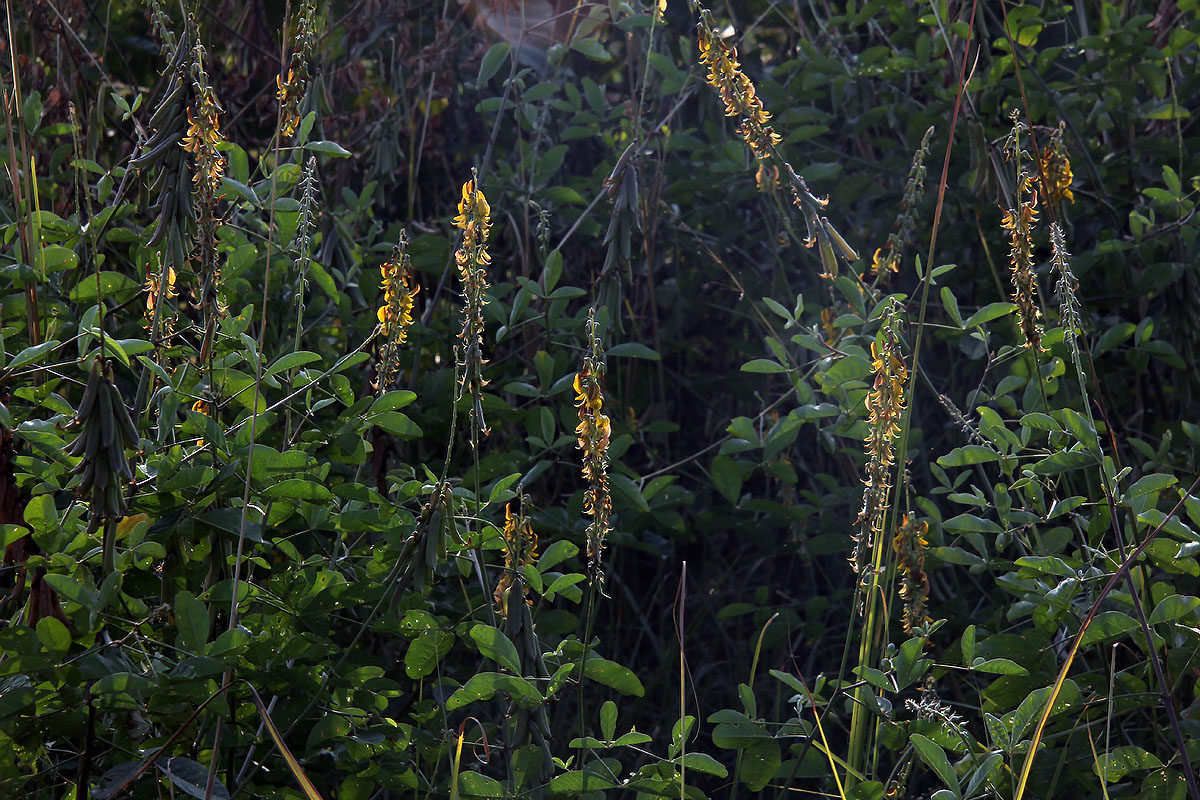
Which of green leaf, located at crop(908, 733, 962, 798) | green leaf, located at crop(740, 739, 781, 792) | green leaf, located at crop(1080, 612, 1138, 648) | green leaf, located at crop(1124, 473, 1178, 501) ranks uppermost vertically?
green leaf, located at crop(1124, 473, 1178, 501)

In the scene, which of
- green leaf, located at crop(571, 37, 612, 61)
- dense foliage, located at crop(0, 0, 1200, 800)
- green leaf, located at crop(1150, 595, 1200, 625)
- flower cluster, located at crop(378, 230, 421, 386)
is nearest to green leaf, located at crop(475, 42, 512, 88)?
dense foliage, located at crop(0, 0, 1200, 800)

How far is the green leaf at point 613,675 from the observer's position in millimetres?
1188

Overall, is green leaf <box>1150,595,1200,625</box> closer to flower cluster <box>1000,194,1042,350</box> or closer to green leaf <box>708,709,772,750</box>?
flower cluster <box>1000,194,1042,350</box>

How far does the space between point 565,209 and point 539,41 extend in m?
0.56

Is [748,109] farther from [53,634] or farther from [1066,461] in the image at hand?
[53,634]

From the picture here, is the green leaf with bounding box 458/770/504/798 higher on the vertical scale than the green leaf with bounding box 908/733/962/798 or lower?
lower

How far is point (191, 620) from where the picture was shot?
1.12m

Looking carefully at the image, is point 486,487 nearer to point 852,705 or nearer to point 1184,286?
point 852,705

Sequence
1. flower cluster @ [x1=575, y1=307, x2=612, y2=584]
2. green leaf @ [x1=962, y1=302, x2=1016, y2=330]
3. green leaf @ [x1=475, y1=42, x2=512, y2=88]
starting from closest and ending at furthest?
flower cluster @ [x1=575, y1=307, x2=612, y2=584] < green leaf @ [x1=962, y1=302, x2=1016, y2=330] < green leaf @ [x1=475, y1=42, x2=512, y2=88]

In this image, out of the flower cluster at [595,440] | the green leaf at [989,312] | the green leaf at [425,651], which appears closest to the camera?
the flower cluster at [595,440]

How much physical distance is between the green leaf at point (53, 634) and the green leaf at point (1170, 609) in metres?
1.27

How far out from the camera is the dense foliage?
1.16 metres

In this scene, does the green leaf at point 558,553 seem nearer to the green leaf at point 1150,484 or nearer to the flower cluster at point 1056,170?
the green leaf at point 1150,484

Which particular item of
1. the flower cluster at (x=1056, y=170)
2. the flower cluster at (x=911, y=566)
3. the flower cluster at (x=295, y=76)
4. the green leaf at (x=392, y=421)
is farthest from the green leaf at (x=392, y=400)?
the flower cluster at (x=1056, y=170)
